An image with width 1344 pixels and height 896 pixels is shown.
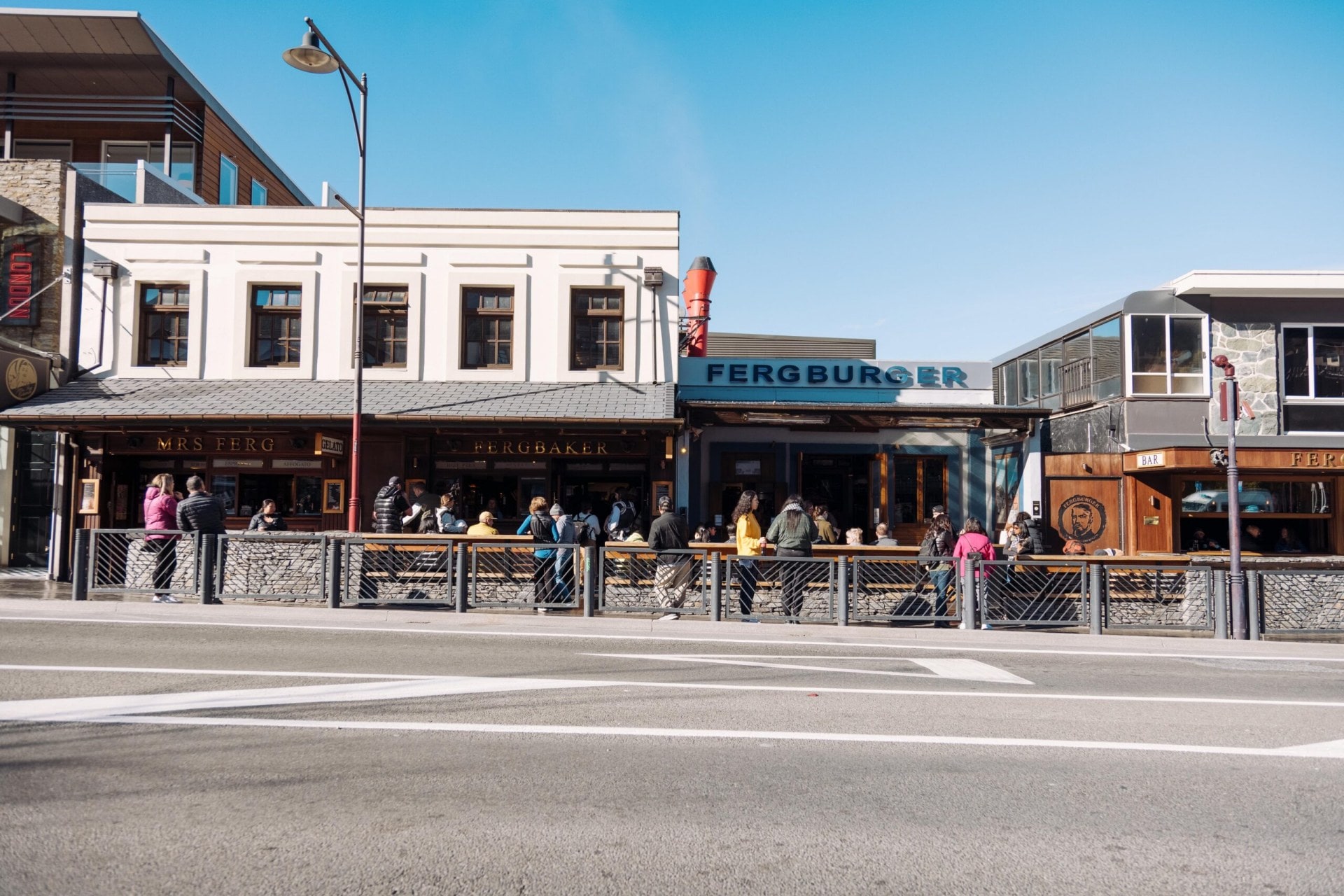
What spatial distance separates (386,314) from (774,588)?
10.4 metres

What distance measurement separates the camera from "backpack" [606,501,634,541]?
52.6ft

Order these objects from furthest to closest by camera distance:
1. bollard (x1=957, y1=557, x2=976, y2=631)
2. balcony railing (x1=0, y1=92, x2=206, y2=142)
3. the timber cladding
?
the timber cladding < balcony railing (x1=0, y1=92, x2=206, y2=142) < bollard (x1=957, y1=557, x2=976, y2=631)

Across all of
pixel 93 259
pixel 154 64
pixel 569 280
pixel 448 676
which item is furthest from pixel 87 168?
pixel 448 676

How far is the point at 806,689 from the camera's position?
7348 millimetres

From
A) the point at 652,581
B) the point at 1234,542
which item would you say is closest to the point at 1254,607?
the point at 1234,542

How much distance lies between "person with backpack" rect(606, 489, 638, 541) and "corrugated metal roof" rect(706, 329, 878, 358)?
1123cm

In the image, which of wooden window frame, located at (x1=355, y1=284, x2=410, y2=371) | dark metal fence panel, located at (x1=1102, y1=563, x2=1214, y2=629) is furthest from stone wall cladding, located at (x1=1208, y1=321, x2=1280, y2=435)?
wooden window frame, located at (x1=355, y1=284, x2=410, y2=371)

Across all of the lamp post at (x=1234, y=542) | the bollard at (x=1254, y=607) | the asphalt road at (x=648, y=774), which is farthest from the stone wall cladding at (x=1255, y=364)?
the asphalt road at (x=648, y=774)

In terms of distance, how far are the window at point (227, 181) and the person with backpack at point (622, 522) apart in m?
15.5

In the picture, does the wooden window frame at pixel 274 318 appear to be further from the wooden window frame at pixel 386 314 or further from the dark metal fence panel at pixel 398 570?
the dark metal fence panel at pixel 398 570

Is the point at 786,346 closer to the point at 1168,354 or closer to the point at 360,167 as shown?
the point at 1168,354

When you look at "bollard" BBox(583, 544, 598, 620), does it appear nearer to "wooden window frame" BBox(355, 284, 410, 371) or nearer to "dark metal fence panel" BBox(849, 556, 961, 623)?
"dark metal fence panel" BBox(849, 556, 961, 623)

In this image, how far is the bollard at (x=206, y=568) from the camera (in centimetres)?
1202

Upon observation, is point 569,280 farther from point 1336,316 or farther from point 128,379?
point 1336,316
